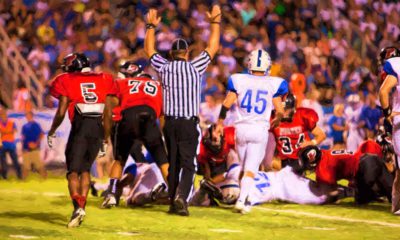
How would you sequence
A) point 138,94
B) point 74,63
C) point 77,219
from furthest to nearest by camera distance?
point 138,94, point 74,63, point 77,219

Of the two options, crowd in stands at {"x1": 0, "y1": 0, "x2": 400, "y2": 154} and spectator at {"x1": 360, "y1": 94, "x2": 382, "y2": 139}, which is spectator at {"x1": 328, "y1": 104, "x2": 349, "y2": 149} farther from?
spectator at {"x1": 360, "y1": 94, "x2": 382, "y2": 139}

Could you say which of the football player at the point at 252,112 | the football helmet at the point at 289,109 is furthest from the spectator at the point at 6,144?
the football player at the point at 252,112

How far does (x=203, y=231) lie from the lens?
8.95m

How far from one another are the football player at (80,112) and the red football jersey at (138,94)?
4.83 ft

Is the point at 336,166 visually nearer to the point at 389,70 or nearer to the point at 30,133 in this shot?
the point at 389,70

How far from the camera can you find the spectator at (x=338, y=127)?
60.2ft

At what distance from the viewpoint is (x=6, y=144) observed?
1568 centimetres

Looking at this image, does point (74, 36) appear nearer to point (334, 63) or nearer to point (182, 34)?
point (182, 34)

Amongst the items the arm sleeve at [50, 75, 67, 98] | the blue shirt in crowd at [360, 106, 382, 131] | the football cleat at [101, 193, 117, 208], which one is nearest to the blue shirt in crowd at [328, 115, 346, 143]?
the blue shirt in crowd at [360, 106, 382, 131]

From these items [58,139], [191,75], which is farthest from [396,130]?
[58,139]

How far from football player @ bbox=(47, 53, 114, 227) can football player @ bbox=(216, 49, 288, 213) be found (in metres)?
1.58

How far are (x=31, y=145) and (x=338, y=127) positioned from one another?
19.4 feet

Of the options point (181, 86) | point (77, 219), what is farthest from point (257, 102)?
point (77, 219)

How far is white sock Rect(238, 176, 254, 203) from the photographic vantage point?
1038cm
